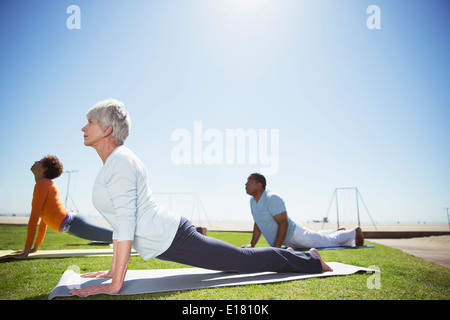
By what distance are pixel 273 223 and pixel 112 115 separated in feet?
10.3

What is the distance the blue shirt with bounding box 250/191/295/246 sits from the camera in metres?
4.25

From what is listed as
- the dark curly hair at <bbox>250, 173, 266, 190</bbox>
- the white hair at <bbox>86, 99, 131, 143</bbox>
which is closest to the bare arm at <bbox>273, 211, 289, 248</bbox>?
the dark curly hair at <bbox>250, 173, 266, 190</bbox>

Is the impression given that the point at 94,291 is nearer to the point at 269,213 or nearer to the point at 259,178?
the point at 269,213

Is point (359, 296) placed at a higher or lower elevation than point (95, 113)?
lower

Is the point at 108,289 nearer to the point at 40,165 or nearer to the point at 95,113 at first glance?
the point at 95,113

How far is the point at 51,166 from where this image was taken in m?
4.25

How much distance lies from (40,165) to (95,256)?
1.67 metres

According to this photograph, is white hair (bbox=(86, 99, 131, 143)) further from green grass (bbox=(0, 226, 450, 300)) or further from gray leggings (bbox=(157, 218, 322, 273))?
green grass (bbox=(0, 226, 450, 300))

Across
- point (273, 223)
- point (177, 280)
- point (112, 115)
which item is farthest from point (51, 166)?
point (273, 223)
